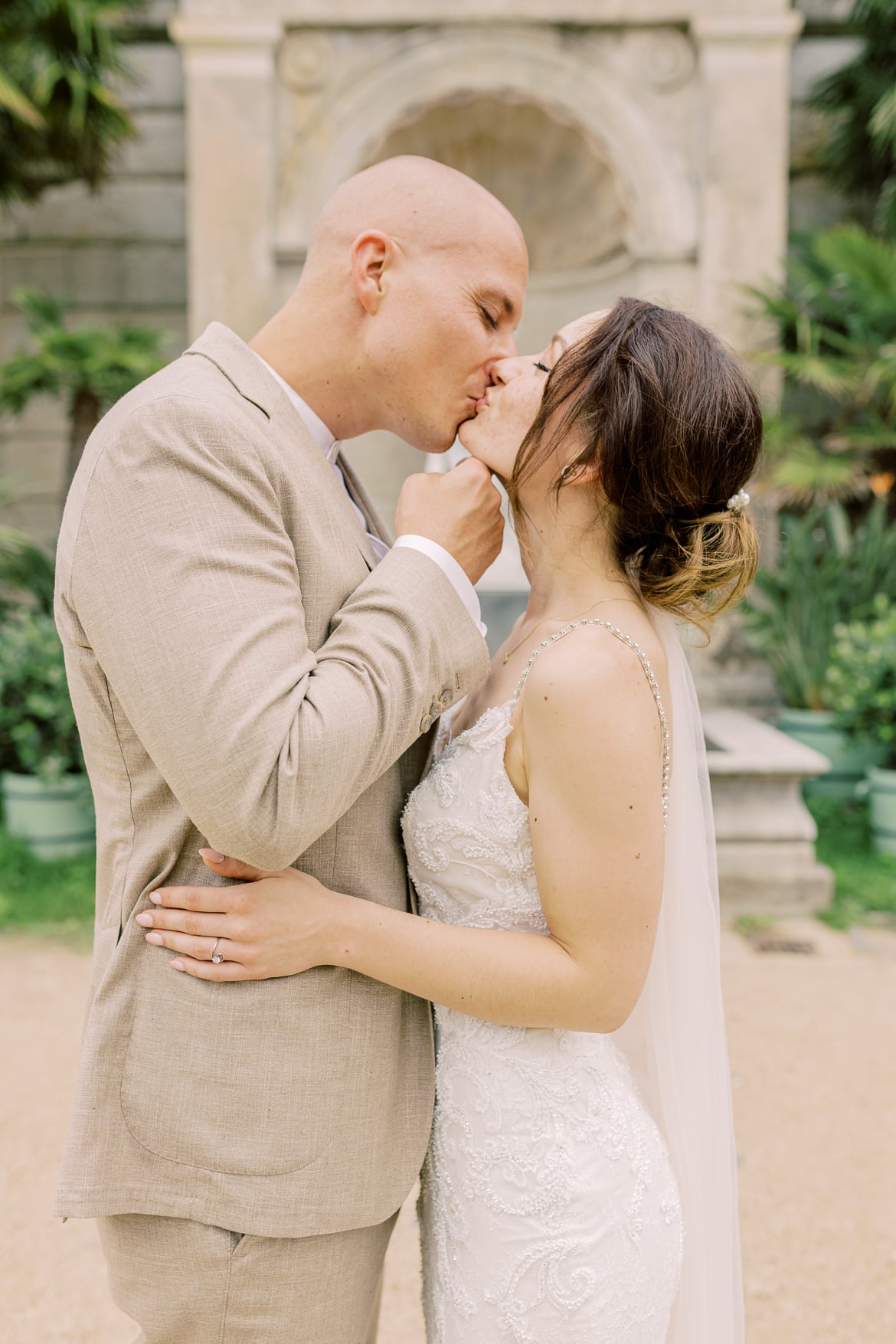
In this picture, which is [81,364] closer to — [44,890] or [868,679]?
[44,890]

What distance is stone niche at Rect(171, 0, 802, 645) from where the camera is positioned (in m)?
7.26

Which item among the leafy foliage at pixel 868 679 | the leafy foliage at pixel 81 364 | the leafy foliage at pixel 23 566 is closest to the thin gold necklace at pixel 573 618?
the leafy foliage at pixel 868 679

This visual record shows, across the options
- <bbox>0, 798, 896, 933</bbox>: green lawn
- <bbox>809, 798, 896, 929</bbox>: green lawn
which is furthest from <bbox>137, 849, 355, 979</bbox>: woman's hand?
<bbox>809, 798, 896, 929</bbox>: green lawn

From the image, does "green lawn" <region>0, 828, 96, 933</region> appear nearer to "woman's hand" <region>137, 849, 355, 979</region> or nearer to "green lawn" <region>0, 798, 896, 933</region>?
"green lawn" <region>0, 798, 896, 933</region>

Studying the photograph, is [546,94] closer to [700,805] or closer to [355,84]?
[355,84]

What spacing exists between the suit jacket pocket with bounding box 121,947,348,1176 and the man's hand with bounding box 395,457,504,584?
589mm

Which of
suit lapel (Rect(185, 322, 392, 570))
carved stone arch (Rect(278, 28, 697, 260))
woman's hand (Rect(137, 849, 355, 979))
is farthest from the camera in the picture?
carved stone arch (Rect(278, 28, 697, 260))

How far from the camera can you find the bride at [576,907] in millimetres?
1437

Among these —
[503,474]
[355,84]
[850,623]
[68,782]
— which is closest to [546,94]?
[355,84]

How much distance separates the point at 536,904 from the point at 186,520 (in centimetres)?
74

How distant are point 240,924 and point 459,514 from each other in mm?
588

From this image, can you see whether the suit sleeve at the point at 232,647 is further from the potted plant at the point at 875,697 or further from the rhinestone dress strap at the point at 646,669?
the potted plant at the point at 875,697

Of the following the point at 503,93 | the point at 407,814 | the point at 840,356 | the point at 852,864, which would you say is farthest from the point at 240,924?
the point at 503,93

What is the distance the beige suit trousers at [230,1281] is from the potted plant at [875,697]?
16.9 feet
